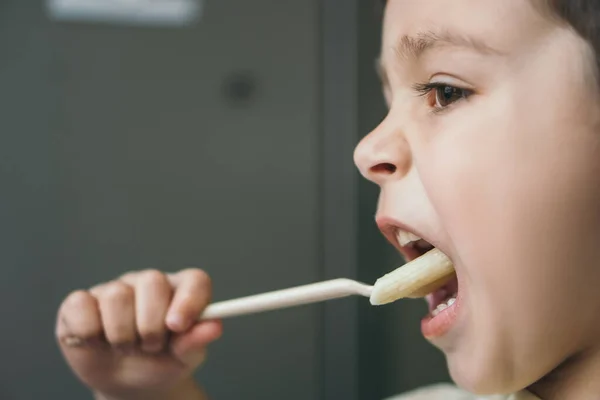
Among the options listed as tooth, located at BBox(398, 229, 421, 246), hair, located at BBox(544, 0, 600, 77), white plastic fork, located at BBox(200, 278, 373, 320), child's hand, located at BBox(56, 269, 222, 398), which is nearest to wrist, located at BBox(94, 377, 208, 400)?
child's hand, located at BBox(56, 269, 222, 398)

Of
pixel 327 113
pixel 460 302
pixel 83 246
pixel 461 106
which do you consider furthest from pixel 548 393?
pixel 83 246

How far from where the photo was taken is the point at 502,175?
352 mm

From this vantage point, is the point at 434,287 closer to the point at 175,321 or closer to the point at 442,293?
the point at 442,293

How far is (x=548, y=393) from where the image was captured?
1.34 ft

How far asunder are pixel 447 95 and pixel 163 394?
0.98 ft


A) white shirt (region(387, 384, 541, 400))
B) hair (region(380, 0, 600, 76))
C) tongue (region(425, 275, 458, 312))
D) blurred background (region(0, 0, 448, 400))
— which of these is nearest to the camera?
hair (region(380, 0, 600, 76))

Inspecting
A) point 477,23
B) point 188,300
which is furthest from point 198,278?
point 477,23

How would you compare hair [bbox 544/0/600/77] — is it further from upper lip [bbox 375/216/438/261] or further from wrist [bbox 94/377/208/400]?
wrist [bbox 94/377/208/400]

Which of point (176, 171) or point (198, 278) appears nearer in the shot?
point (198, 278)

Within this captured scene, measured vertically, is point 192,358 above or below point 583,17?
below

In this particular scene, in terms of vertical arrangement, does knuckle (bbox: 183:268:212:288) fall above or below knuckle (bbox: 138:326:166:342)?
above

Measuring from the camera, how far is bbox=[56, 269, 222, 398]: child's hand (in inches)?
17.5

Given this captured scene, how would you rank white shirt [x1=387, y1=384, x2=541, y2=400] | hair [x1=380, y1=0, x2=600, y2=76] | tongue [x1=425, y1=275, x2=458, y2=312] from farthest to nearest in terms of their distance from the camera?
white shirt [x1=387, y1=384, x2=541, y2=400] → tongue [x1=425, y1=275, x2=458, y2=312] → hair [x1=380, y1=0, x2=600, y2=76]

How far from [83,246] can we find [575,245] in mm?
501
